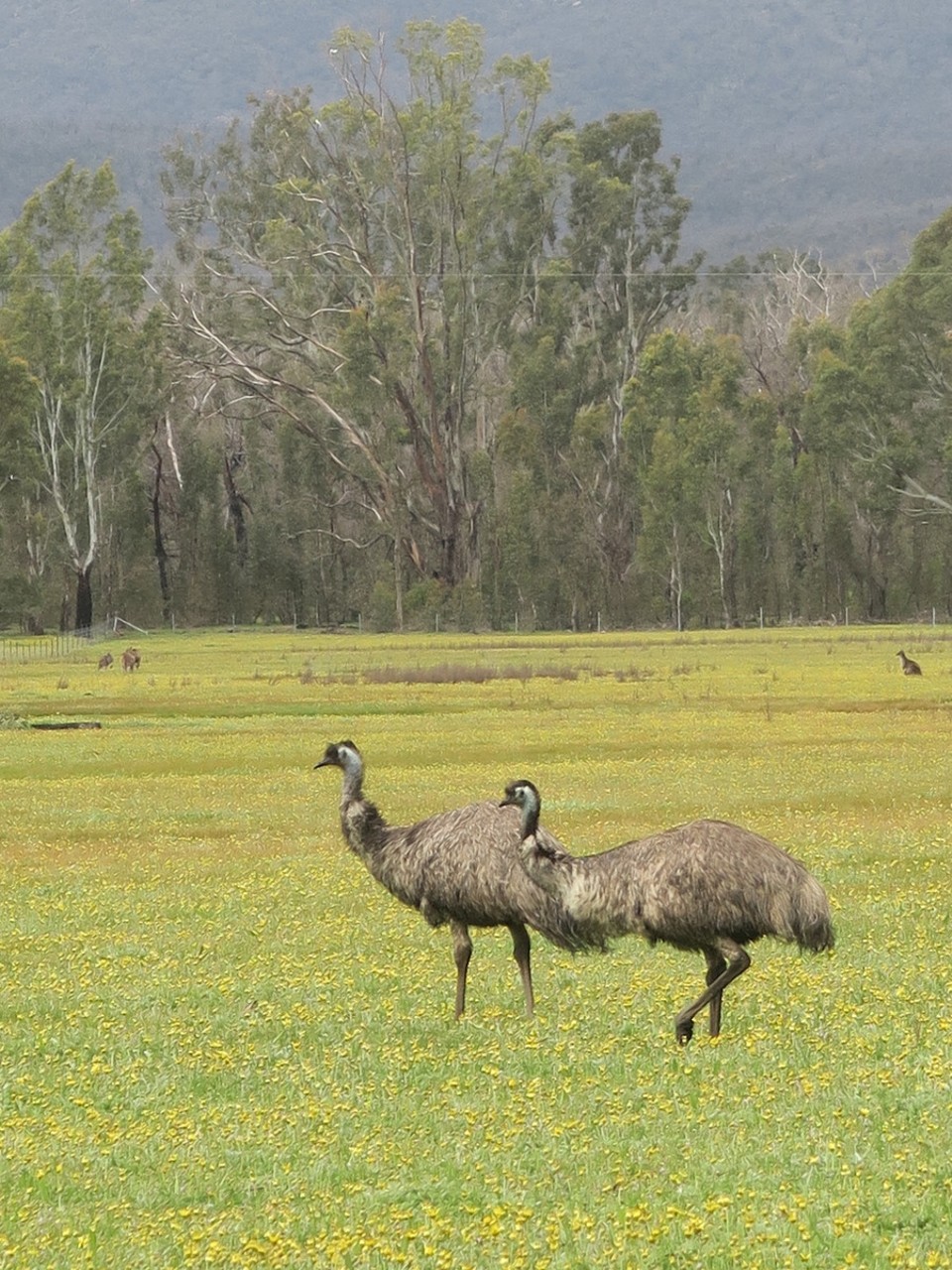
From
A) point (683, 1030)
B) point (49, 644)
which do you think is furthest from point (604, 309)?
point (683, 1030)

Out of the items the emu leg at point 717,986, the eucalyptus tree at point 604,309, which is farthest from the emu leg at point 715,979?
the eucalyptus tree at point 604,309

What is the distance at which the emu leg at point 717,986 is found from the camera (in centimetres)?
1198

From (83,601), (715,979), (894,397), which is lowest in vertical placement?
(715,979)

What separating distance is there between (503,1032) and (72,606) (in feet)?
326

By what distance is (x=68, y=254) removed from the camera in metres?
102

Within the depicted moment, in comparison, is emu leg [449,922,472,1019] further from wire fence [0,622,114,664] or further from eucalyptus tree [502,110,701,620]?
eucalyptus tree [502,110,701,620]

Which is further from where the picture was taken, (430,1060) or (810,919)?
(430,1060)

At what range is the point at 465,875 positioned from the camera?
1346 centimetres

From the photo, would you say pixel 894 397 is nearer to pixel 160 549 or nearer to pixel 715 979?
pixel 160 549

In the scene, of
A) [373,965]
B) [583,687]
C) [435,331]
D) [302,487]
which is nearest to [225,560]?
[302,487]

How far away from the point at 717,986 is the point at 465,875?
224 centimetres

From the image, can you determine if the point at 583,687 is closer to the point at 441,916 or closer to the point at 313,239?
the point at 441,916

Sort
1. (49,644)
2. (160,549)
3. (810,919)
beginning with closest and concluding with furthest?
(810,919) → (49,644) → (160,549)

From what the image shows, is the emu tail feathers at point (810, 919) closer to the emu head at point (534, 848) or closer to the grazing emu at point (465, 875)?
the grazing emu at point (465, 875)
